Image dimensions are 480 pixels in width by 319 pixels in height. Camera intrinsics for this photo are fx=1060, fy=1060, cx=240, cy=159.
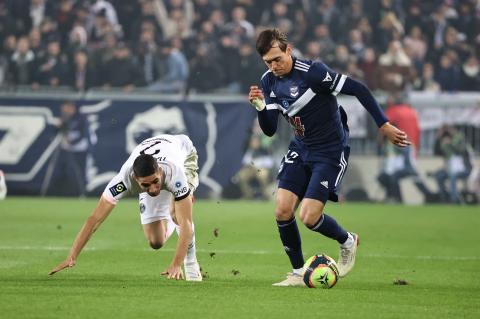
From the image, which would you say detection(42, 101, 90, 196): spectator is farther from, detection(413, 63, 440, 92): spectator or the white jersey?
the white jersey

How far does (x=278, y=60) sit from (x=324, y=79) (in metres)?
0.46

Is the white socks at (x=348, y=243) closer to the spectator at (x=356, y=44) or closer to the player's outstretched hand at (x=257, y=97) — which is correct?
the player's outstretched hand at (x=257, y=97)

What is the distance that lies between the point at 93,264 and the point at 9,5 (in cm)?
1493

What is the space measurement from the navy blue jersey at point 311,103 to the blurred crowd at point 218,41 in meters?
13.5

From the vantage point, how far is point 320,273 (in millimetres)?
9656

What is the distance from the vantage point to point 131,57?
2398 centimetres

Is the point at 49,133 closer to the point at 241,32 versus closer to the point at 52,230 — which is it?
the point at 241,32

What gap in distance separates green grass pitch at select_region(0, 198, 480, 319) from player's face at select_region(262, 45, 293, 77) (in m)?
1.99

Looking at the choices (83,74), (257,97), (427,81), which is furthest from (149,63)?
(257,97)

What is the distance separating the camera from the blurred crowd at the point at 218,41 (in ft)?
78.2

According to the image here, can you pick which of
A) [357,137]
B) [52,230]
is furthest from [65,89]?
[52,230]

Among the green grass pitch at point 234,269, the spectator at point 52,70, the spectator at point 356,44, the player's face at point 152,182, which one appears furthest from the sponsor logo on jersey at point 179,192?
the spectator at point 356,44

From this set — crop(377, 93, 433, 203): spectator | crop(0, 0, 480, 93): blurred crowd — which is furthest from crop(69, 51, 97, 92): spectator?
crop(377, 93, 433, 203): spectator

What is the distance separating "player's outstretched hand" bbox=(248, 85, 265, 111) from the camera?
9.32m
